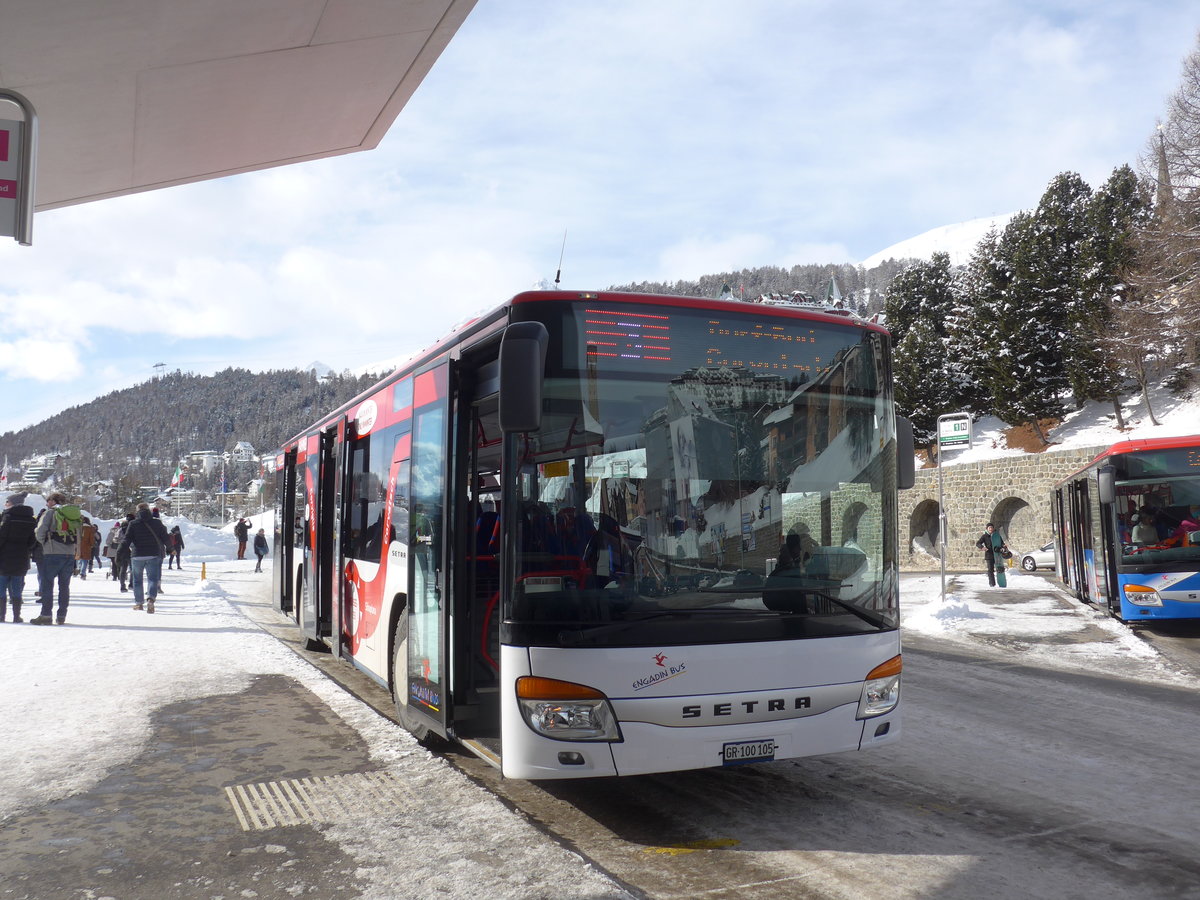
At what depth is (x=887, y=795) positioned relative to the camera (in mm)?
5531

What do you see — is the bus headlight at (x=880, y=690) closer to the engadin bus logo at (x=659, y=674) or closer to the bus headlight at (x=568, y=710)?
the engadin bus logo at (x=659, y=674)

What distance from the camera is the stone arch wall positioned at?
123ft

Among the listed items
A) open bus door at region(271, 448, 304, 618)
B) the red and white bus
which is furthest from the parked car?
the red and white bus

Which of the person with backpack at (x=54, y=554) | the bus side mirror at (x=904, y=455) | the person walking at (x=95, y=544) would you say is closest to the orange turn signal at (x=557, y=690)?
the bus side mirror at (x=904, y=455)

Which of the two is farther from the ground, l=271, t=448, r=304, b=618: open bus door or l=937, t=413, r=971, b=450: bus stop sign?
l=937, t=413, r=971, b=450: bus stop sign

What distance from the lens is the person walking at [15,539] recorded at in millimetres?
13789

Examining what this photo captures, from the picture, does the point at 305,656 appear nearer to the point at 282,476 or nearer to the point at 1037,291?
the point at 282,476

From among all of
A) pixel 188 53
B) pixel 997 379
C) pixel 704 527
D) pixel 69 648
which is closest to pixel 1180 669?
pixel 704 527

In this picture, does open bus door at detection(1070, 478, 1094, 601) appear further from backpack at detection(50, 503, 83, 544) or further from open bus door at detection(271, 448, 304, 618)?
backpack at detection(50, 503, 83, 544)

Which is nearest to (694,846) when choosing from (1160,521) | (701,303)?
(701,303)

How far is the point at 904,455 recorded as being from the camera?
5.96 metres

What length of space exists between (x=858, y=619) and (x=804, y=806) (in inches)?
43.5

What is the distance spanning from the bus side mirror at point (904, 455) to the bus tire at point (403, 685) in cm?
347

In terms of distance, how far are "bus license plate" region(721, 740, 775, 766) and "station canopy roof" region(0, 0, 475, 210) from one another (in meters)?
5.30
